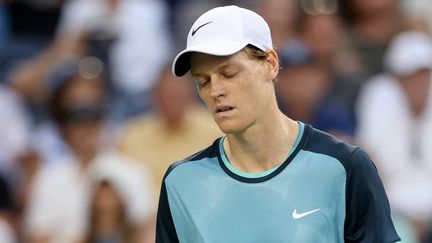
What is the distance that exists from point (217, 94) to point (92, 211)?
147 inches

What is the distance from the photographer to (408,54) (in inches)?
309

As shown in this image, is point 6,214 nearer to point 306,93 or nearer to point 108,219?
point 108,219

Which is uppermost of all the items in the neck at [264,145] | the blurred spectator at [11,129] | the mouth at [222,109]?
the mouth at [222,109]

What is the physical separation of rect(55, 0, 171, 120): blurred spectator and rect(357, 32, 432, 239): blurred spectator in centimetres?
178

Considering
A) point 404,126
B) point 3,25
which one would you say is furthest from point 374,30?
point 3,25

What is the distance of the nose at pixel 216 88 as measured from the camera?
11.2 ft

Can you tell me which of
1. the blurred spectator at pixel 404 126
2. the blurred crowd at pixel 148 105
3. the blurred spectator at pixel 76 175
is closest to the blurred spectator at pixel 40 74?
the blurred crowd at pixel 148 105

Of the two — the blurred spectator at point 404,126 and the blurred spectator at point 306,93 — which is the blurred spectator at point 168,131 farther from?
the blurred spectator at point 404,126

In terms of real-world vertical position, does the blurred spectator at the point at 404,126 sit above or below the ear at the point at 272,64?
below

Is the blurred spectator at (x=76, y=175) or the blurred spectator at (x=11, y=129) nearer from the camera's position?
the blurred spectator at (x=76, y=175)

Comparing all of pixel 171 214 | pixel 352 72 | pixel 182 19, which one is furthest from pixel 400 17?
pixel 171 214

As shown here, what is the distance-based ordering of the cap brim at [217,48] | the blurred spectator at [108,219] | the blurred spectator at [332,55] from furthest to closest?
the blurred spectator at [332,55]
the blurred spectator at [108,219]
the cap brim at [217,48]

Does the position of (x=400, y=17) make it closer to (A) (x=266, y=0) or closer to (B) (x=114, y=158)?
(A) (x=266, y=0)

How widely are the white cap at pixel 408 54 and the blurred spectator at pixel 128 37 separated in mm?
1841
